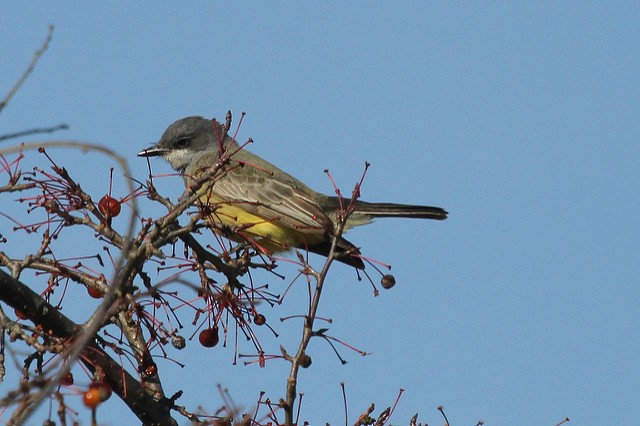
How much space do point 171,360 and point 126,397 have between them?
368mm

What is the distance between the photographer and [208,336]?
6.32 metres

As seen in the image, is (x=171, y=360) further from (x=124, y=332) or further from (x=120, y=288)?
(x=120, y=288)

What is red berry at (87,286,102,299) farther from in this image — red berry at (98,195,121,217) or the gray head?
the gray head

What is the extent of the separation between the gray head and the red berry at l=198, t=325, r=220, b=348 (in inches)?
243

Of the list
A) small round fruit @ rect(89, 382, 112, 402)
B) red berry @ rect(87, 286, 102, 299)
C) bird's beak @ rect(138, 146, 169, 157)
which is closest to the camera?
small round fruit @ rect(89, 382, 112, 402)

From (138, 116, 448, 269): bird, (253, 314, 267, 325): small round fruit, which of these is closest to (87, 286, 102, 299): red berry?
(253, 314, 267, 325): small round fruit

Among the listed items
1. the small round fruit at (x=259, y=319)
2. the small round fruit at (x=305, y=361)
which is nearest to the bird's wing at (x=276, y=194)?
the small round fruit at (x=259, y=319)

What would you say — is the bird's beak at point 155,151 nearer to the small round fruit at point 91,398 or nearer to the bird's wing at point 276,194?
the bird's wing at point 276,194

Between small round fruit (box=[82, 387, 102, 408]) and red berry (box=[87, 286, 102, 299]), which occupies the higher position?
red berry (box=[87, 286, 102, 299])

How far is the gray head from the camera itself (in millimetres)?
12398

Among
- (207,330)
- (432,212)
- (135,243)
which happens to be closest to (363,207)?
(432,212)

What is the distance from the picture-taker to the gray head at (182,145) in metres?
12.4

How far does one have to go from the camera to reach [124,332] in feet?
18.5

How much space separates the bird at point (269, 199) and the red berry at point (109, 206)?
10.7 feet
